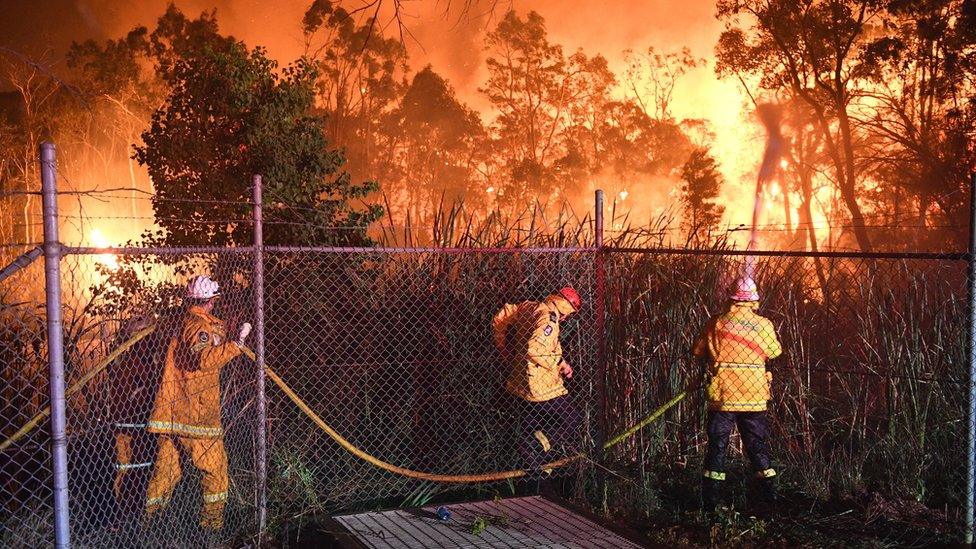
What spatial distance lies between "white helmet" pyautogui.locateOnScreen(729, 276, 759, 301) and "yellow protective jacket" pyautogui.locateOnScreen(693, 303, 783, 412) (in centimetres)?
5

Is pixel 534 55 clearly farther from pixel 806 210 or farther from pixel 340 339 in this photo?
pixel 340 339

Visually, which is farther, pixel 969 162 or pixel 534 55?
pixel 534 55

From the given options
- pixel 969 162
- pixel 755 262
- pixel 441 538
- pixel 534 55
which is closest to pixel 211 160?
pixel 441 538

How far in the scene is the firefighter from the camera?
22.2 feet

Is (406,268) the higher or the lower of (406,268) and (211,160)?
the lower

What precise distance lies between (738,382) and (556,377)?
1390mm

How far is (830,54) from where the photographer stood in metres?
28.3

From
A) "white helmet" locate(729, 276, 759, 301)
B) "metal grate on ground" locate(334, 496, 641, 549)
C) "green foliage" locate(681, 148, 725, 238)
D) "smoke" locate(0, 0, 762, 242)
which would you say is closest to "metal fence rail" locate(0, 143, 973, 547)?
"white helmet" locate(729, 276, 759, 301)

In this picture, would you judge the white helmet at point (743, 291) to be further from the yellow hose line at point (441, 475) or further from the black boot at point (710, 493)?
the yellow hose line at point (441, 475)

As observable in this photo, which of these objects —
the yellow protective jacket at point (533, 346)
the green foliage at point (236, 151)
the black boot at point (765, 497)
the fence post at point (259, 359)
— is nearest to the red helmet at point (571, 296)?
the yellow protective jacket at point (533, 346)

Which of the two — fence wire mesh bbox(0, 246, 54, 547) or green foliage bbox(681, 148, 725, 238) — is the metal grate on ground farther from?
green foliage bbox(681, 148, 725, 238)

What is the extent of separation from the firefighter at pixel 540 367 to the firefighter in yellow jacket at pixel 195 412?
212 centimetres

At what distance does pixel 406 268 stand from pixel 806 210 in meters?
32.3

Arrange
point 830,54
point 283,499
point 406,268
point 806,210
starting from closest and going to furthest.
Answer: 1. point 283,499
2. point 406,268
3. point 830,54
4. point 806,210
